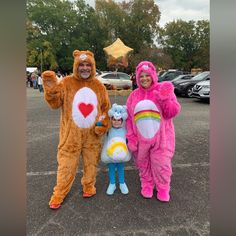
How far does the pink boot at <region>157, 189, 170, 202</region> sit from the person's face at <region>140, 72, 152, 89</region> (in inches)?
47.9

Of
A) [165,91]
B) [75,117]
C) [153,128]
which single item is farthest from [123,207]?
[165,91]

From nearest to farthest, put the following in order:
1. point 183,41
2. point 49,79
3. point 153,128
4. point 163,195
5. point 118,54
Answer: point 49,79
point 153,128
point 163,195
point 118,54
point 183,41

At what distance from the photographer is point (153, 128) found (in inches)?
121

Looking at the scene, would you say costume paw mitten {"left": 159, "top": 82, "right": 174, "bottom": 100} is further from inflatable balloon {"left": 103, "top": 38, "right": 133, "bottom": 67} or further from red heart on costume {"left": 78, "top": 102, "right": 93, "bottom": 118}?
inflatable balloon {"left": 103, "top": 38, "right": 133, "bottom": 67}

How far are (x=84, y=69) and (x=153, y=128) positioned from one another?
39.7 inches

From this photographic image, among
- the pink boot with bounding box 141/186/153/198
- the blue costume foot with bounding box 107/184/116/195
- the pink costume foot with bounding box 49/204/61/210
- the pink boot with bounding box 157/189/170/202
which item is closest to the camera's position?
the pink costume foot with bounding box 49/204/61/210

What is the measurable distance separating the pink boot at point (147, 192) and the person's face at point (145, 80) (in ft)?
3.98

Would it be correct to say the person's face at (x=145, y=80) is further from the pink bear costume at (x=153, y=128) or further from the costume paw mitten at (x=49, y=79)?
the costume paw mitten at (x=49, y=79)

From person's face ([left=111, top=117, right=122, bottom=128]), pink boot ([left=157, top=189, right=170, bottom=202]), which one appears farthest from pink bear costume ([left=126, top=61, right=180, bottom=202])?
person's face ([left=111, top=117, right=122, bottom=128])

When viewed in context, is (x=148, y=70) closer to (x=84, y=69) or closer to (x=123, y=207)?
(x=84, y=69)

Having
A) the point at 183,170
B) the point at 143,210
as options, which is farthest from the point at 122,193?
the point at 183,170

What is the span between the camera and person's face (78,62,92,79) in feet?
10.1
